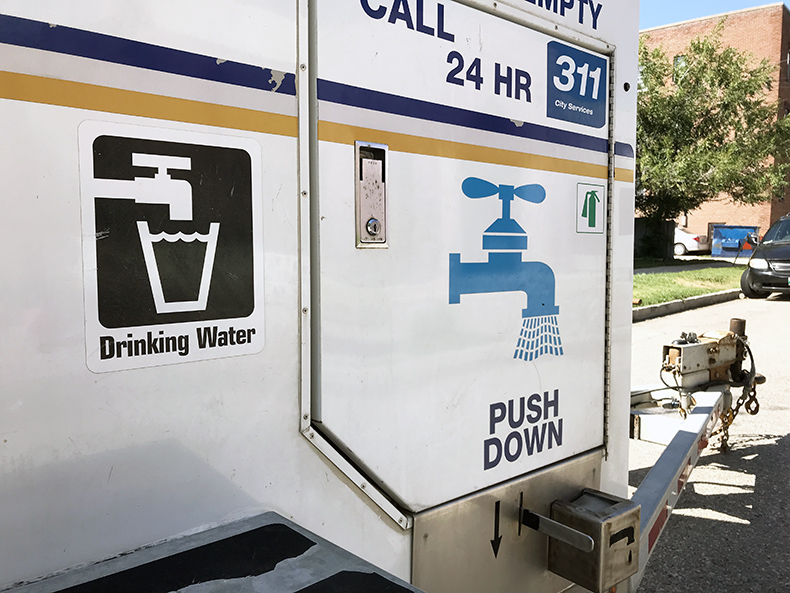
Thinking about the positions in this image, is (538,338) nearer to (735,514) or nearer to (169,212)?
(169,212)

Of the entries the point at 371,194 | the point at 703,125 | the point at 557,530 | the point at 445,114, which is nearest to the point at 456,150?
the point at 445,114

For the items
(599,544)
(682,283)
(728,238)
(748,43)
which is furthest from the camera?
(748,43)

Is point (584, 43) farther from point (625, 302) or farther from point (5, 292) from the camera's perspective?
point (5, 292)

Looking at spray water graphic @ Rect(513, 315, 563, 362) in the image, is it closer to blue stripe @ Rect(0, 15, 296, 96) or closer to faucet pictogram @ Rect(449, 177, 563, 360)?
faucet pictogram @ Rect(449, 177, 563, 360)

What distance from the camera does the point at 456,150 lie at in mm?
1798

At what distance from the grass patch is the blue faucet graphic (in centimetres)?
1040

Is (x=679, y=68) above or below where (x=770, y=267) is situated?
above

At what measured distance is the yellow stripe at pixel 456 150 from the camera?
1.53m

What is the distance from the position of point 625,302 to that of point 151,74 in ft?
5.76

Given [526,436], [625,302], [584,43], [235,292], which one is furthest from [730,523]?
[235,292]

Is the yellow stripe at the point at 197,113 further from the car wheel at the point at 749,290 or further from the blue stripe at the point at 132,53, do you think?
the car wheel at the point at 749,290

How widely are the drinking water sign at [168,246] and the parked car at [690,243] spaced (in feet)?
93.8

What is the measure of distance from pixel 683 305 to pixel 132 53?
1277 centimetres

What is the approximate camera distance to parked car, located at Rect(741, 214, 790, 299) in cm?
1397
